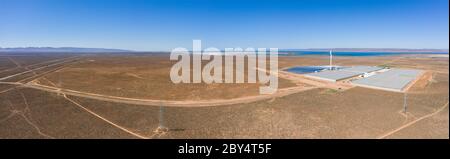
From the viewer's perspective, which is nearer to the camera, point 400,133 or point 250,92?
point 400,133

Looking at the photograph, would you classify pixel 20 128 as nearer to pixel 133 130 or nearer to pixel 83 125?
pixel 83 125

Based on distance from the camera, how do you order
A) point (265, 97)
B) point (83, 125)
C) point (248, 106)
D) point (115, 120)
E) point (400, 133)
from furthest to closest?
1. point (265, 97)
2. point (248, 106)
3. point (115, 120)
4. point (83, 125)
5. point (400, 133)

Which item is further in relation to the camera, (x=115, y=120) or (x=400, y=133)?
(x=115, y=120)

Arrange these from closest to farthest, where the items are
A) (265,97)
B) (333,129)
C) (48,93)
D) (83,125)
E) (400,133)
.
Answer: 1. (400,133)
2. (333,129)
3. (83,125)
4. (265,97)
5. (48,93)

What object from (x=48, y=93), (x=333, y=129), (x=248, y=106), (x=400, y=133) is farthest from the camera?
(x=48, y=93)
